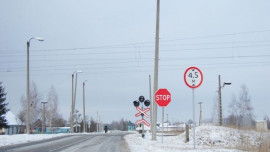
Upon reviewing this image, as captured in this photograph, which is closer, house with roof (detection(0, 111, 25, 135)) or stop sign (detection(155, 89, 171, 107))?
stop sign (detection(155, 89, 171, 107))

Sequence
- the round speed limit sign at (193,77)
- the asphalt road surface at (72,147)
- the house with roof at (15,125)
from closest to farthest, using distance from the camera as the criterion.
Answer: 1. the round speed limit sign at (193,77)
2. the asphalt road surface at (72,147)
3. the house with roof at (15,125)

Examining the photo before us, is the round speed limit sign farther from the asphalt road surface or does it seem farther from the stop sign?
the asphalt road surface

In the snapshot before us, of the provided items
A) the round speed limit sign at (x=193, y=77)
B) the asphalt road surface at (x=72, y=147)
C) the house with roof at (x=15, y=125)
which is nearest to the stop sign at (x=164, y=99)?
the asphalt road surface at (x=72, y=147)

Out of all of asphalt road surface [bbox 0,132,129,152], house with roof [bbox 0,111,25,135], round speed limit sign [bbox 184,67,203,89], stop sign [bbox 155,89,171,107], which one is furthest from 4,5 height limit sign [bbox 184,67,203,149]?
house with roof [bbox 0,111,25,135]

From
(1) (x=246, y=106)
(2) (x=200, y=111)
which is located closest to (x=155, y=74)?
(2) (x=200, y=111)

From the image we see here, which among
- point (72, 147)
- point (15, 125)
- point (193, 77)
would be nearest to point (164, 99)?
point (193, 77)

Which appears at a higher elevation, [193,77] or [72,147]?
[193,77]

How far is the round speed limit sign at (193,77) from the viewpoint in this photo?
46.1 ft

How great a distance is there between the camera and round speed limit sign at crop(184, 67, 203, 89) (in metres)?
14.1

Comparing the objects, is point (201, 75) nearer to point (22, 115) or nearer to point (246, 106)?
point (246, 106)

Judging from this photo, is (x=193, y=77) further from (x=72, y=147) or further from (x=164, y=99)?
(x=72, y=147)

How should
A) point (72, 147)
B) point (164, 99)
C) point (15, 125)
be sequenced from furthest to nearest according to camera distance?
point (15, 125), point (72, 147), point (164, 99)

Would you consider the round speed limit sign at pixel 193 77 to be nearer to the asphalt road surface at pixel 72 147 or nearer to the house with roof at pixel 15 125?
the asphalt road surface at pixel 72 147

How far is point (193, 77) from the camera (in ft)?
46.4
